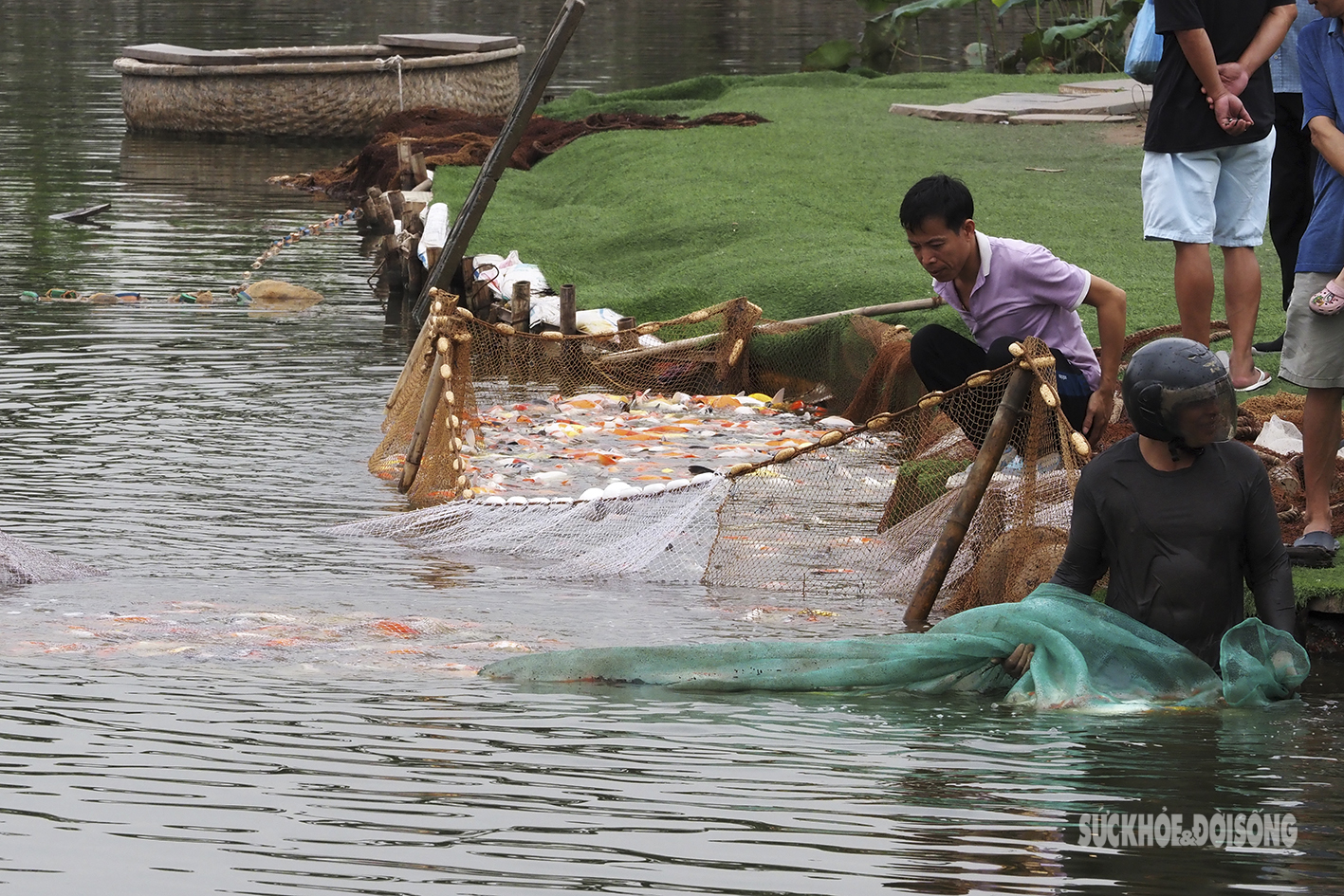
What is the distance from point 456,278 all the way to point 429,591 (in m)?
6.40

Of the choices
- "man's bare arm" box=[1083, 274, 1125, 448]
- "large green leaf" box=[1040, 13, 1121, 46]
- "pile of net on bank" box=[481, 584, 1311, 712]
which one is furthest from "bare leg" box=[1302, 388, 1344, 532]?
"large green leaf" box=[1040, 13, 1121, 46]

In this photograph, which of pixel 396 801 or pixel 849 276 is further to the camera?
pixel 849 276

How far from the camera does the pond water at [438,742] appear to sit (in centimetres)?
365

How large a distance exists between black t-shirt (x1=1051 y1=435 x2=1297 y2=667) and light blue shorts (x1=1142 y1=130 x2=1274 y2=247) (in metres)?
2.06

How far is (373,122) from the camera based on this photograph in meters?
23.3

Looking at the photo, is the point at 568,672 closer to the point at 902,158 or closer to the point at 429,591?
the point at 429,591

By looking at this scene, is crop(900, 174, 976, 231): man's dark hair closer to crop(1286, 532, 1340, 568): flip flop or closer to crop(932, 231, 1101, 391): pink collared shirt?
crop(932, 231, 1101, 391): pink collared shirt

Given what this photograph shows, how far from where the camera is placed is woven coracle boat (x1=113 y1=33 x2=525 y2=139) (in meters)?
22.9

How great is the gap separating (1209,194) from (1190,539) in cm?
239

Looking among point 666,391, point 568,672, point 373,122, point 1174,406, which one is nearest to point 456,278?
point 666,391

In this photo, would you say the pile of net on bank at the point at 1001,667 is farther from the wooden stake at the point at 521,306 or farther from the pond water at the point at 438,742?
the wooden stake at the point at 521,306

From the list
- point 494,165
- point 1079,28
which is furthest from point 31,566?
point 1079,28

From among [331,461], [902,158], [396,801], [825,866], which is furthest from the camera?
[902,158]

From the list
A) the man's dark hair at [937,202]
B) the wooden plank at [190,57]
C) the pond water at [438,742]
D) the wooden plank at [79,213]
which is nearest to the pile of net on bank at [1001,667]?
the pond water at [438,742]
